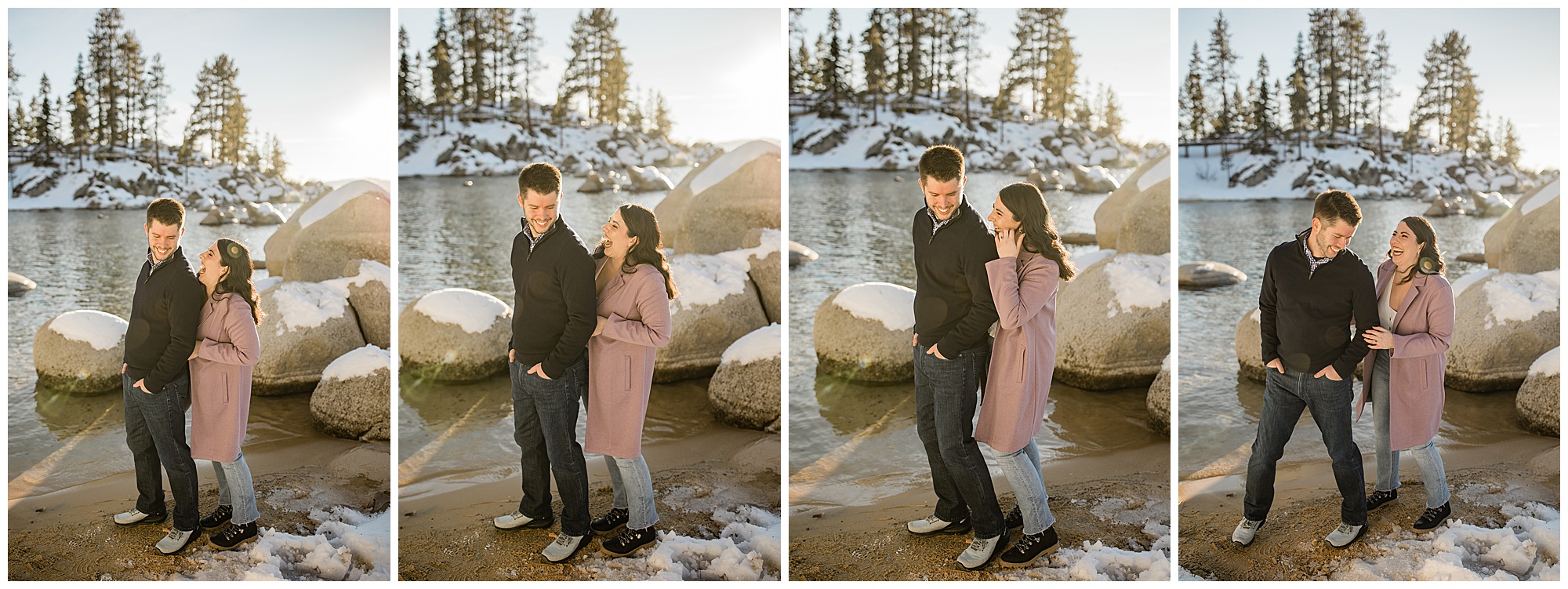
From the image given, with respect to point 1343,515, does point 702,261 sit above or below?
above

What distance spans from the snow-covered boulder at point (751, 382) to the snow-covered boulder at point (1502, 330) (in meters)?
2.38

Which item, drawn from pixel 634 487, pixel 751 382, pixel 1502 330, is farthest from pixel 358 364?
pixel 1502 330

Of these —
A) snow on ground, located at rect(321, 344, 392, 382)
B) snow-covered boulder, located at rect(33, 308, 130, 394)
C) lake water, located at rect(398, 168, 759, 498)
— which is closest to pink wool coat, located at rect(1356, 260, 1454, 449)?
lake water, located at rect(398, 168, 759, 498)

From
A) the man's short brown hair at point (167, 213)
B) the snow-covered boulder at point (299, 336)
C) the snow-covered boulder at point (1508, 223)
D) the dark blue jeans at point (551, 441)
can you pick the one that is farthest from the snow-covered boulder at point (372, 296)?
Result: the snow-covered boulder at point (1508, 223)

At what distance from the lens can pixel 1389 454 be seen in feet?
10.8

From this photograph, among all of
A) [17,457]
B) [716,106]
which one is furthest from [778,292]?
[17,457]

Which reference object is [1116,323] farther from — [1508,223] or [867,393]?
[1508,223]

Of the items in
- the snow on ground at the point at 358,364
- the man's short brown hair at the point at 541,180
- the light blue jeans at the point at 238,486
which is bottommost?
the light blue jeans at the point at 238,486

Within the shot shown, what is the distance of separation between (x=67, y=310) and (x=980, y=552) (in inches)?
132

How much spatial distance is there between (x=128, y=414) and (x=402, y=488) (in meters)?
0.96

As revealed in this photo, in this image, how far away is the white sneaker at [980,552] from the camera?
3.16m

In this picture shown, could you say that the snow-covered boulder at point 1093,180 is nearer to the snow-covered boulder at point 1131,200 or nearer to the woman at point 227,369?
the snow-covered boulder at point 1131,200

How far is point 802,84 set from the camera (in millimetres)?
3447
